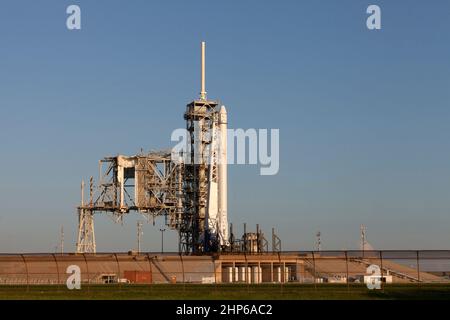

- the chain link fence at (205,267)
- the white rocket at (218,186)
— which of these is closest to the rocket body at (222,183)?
the white rocket at (218,186)

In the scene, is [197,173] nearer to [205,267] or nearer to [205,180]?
[205,180]

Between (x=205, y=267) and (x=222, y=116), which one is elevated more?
(x=222, y=116)

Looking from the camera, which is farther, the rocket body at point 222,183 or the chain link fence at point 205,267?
the rocket body at point 222,183

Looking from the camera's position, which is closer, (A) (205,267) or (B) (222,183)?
(A) (205,267)

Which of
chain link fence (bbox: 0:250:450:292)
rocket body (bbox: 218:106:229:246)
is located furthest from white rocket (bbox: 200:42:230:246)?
chain link fence (bbox: 0:250:450:292)

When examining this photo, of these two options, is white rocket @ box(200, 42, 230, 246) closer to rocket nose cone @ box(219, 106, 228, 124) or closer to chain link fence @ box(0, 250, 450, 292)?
rocket nose cone @ box(219, 106, 228, 124)

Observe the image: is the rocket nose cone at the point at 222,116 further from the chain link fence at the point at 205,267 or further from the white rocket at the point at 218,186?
the chain link fence at the point at 205,267

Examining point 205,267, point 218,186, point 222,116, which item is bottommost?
point 205,267

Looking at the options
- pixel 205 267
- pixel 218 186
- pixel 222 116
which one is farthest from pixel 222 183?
pixel 205 267

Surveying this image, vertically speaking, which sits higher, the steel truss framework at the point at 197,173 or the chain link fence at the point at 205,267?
the steel truss framework at the point at 197,173

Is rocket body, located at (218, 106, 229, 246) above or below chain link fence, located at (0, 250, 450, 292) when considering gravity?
above

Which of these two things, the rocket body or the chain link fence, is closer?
the chain link fence

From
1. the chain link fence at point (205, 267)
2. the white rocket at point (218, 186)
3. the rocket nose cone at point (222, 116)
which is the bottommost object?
the chain link fence at point (205, 267)
